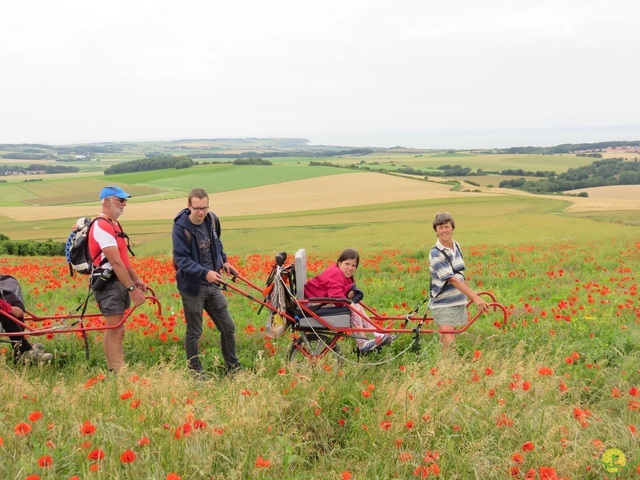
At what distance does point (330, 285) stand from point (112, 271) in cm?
243

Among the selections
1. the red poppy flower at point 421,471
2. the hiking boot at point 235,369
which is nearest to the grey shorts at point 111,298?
the hiking boot at point 235,369

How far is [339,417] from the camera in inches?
181

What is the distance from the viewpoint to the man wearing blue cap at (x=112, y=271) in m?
6.00

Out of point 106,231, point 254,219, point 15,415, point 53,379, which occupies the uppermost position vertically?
point 106,231

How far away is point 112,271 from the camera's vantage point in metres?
6.13

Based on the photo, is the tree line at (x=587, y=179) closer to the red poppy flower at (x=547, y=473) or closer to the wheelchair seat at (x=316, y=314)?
the wheelchair seat at (x=316, y=314)

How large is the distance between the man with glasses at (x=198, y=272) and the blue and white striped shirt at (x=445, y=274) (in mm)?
2445

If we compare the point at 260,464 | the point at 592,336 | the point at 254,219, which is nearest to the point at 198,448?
the point at 260,464

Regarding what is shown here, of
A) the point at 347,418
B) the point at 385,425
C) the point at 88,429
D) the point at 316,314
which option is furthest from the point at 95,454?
the point at 316,314

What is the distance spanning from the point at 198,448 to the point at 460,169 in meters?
97.8

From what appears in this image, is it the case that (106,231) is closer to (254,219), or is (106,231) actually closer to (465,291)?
(465,291)

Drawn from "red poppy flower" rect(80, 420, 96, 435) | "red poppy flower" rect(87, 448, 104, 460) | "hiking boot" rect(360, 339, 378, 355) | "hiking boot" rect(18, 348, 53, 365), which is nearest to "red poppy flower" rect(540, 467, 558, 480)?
"red poppy flower" rect(87, 448, 104, 460)

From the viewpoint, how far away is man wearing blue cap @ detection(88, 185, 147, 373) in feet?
19.7

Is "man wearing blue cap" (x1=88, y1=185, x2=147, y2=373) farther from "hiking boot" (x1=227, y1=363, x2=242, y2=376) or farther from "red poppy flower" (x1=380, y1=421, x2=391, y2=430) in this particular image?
"red poppy flower" (x1=380, y1=421, x2=391, y2=430)
